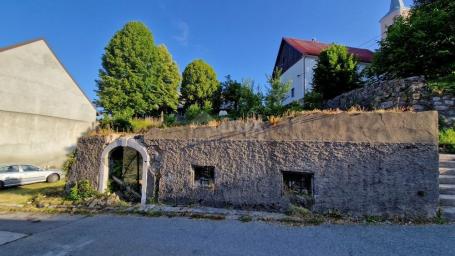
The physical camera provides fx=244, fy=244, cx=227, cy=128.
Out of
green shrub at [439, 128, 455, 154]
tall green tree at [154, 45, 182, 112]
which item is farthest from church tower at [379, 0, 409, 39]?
green shrub at [439, 128, 455, 154]

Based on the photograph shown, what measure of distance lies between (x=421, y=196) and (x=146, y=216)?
678cm

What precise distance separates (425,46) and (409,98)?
361 centimetres

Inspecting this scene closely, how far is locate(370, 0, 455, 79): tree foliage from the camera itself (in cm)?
1034

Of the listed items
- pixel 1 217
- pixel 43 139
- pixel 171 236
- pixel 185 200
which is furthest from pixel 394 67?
pixel 43 139

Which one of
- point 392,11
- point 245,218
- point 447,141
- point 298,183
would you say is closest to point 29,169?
→ point 245,218

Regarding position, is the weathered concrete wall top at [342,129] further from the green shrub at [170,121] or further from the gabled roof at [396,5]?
the gabled roof at [396,5]

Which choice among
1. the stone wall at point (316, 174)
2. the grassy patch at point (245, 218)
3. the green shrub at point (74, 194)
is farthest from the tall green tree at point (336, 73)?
the green shrub at point (74, 194)

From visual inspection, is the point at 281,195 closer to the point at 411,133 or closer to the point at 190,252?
the point at 190,252

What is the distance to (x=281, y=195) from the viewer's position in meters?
6.41

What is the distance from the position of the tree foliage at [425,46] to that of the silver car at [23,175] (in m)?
19.1

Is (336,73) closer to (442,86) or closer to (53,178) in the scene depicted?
(442,86)

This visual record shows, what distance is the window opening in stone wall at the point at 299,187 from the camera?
6.27 meters

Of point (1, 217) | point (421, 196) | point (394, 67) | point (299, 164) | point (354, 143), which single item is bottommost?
point (1, 217)

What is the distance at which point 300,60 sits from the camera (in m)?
23.3
